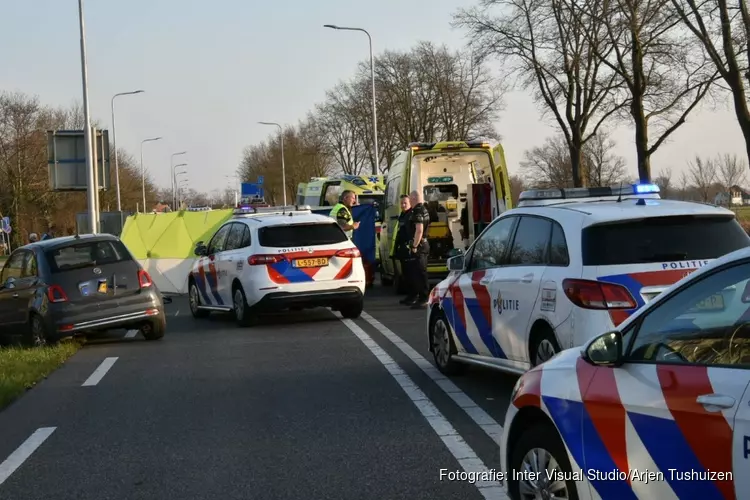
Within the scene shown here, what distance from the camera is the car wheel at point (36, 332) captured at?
12.2 metres

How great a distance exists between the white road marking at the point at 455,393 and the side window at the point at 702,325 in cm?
126

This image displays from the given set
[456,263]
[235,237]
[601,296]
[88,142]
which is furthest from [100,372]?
[88,142]

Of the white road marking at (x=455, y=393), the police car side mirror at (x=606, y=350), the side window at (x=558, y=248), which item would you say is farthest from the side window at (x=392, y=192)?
the police car side mirror at (x=606, y=350)

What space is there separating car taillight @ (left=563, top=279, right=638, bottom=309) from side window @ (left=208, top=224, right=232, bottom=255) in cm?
912

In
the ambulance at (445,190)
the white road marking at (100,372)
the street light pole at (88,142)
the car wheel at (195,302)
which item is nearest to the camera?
the white road marking at (100,372)

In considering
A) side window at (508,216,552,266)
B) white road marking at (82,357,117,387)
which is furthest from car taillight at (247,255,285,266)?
side window at (508,216,552,266)

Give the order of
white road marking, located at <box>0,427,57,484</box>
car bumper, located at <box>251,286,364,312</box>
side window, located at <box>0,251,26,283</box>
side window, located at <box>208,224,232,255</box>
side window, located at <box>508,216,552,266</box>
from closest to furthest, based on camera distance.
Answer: white road marking, located at <box>0,427,57,484</box> → side window, located at <box>508,216,552,266</box> → side window, located at <box>0,251,26,283</box> → car bumper, located at <box>251,286,364,312</box> → side window, located at <box>208,224,232,255</box>

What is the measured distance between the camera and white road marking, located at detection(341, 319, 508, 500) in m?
5.32

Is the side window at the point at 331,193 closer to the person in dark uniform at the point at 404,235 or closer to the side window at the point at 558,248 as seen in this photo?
the person in dark uniform at the point at 404,235

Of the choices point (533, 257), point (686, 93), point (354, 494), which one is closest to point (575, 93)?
point (686, 93)

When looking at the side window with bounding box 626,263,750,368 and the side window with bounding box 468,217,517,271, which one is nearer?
the side window with bounding box 626,263,750,368

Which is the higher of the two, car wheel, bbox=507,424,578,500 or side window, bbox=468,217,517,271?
side window, bbox=468,217,517,271

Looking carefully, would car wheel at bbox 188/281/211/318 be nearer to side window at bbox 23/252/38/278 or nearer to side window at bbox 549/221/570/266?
side window at bbox 23/252/38/278

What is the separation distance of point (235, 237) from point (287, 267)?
1.37 m
